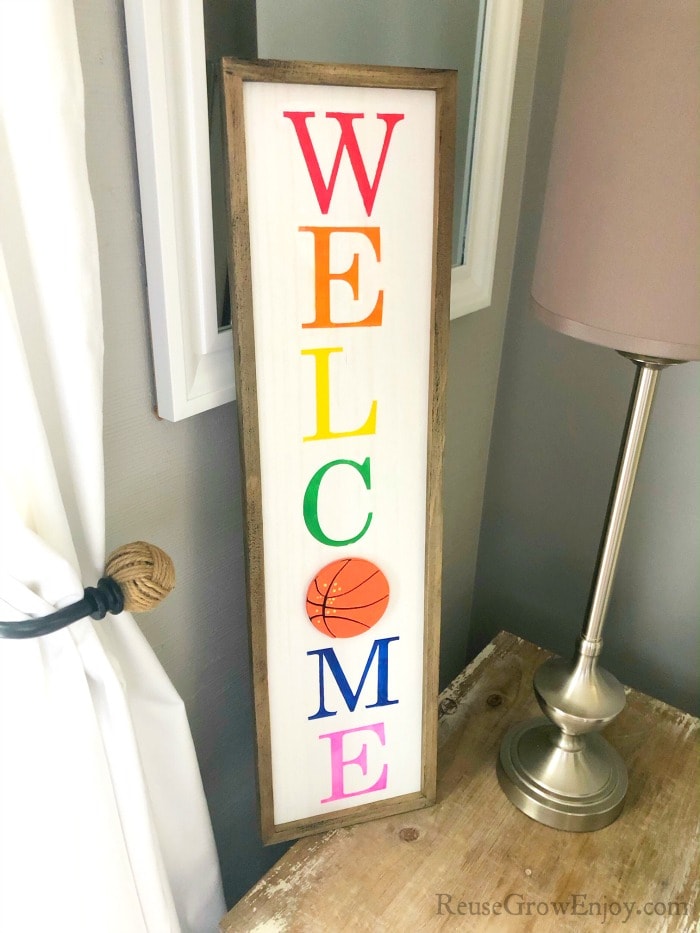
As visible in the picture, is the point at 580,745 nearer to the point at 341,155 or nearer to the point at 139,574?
the point at 139,574

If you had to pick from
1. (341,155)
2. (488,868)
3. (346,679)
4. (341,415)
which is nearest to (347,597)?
(346,679)

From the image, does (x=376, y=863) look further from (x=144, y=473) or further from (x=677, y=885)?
(x=144, y=473)

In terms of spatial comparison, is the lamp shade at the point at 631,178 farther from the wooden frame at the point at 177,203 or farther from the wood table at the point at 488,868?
the wood table at the point at 488,868

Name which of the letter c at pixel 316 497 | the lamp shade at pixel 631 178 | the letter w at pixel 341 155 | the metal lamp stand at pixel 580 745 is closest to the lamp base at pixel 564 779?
the metal lamp stand at pixel 580 745

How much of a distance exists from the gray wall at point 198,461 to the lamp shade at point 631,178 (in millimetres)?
371

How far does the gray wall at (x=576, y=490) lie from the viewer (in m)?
1.03

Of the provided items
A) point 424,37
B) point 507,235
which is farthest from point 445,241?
point 507,235

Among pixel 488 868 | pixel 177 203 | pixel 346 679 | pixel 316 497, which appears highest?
pixel 177 203

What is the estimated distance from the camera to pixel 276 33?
0.70 m

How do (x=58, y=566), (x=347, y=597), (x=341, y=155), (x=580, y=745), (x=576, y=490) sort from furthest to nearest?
(x=576, y=490), (x=580, y=745), (x=347, y=597), (x=341, y=155), (x=58, y=566)

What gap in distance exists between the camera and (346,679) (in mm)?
830

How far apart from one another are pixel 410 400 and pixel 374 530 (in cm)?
15

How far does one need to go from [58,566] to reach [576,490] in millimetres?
855

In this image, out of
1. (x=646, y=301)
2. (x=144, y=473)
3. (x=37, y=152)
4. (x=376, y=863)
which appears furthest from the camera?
(x=376, y=863)
